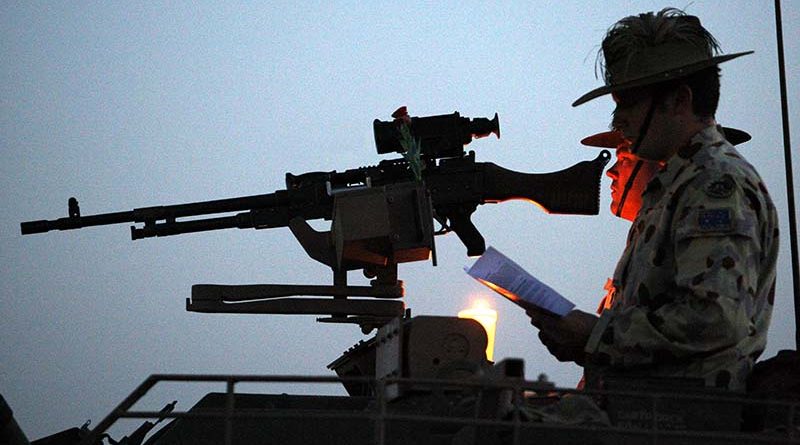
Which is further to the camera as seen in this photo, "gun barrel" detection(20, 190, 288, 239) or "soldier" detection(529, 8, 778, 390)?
"gun barrel" detection(20, 190, 288, 239)

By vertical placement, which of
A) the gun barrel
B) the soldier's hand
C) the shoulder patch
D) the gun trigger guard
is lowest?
the soldier's hand

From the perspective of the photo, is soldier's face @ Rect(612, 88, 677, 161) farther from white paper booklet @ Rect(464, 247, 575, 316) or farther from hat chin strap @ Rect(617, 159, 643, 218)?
hat chin strap @ Rect(617, 159, 643, 218)

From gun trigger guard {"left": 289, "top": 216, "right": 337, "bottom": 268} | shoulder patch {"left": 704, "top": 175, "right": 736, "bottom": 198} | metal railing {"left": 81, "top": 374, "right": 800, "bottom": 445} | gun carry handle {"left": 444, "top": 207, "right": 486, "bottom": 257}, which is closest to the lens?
metal railing {"left": 81, "top": 374, "right": 800, "bottom": 445}

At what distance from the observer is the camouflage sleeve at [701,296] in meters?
3.88

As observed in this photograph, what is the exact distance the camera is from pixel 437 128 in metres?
7.94

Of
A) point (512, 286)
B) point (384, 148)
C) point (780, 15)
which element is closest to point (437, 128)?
point (384, 148)

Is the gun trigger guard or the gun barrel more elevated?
the gun barrel

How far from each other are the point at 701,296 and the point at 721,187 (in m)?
0.43

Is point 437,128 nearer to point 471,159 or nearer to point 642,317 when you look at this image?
point 471,159

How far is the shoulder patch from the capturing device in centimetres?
408

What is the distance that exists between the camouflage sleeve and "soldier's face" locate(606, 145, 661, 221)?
3.99ft

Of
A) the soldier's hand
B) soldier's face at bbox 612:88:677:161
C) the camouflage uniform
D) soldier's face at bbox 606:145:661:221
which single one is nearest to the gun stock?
soldier's face at bbox 606:145:661:221

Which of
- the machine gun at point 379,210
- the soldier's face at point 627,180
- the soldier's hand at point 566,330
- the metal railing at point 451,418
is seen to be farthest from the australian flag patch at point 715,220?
the machine gun at point 379,210

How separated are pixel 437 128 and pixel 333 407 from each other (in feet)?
10.2
